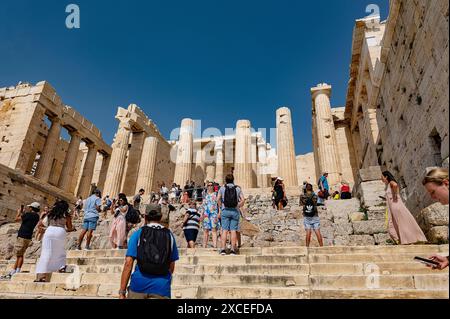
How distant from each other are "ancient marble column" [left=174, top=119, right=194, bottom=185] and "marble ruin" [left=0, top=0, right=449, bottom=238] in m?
0.09

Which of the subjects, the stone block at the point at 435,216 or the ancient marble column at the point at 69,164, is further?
the ancient marble column at the point at 69,164

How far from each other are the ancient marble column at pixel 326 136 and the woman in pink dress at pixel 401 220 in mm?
11664

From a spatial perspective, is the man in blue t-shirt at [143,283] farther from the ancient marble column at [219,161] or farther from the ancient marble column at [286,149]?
the ancient marble column at [219,161]

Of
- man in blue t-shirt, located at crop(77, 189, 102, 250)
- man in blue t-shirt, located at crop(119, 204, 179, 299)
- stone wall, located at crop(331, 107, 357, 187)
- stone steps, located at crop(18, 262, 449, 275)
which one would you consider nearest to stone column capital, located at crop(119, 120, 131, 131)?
stone wall, located at crop(331, 107, 357, 187)

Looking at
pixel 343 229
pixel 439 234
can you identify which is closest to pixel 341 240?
pixel 343 229

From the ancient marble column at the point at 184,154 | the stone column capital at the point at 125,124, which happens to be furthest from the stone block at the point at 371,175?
the stone column capital at the point at 125,124

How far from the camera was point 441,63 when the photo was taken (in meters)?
6.44

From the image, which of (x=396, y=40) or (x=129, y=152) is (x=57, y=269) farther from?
(x=129, y=152)

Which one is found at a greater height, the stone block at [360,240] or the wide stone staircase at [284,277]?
the stone block at [360,240]

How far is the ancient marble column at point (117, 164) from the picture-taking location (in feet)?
76.8

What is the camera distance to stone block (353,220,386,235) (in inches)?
318

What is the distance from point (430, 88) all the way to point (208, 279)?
22.3 feet
